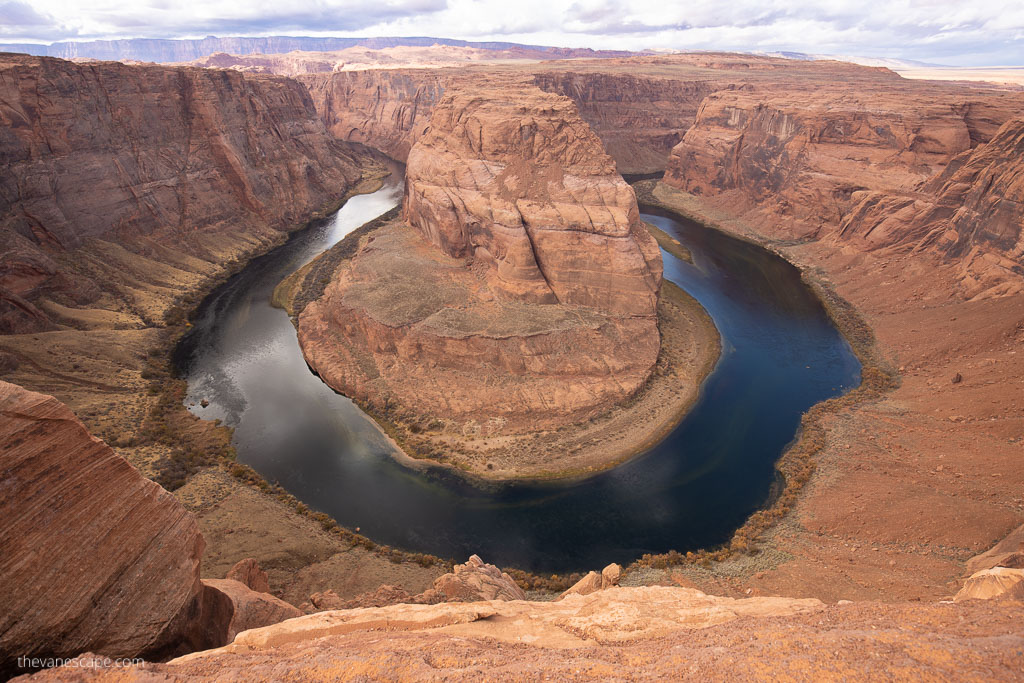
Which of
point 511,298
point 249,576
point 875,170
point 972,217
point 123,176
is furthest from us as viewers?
point 875,170

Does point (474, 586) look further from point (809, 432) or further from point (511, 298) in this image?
point (809, 432)

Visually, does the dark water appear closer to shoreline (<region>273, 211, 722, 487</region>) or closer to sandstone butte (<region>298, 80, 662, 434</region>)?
shoreline (<region>273, 211, 722, 487</region>)

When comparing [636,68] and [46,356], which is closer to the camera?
[46,356]

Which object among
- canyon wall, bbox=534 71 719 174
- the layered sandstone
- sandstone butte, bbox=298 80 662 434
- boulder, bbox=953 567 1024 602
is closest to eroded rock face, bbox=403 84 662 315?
sandstone butte, bbox=298 80 662 434

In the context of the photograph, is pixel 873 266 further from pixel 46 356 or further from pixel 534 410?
pixel 46 356

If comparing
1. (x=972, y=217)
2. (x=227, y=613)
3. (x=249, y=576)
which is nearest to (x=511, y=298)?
(x=249, y=576)

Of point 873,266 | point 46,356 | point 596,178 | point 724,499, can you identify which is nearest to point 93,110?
point 46,356
